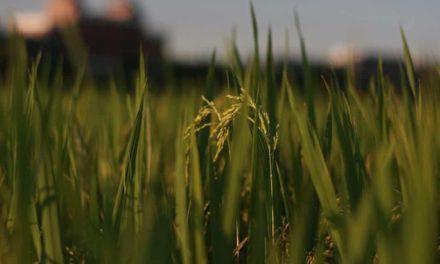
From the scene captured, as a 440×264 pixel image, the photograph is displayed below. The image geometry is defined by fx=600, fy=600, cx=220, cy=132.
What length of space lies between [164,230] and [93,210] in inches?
9.0

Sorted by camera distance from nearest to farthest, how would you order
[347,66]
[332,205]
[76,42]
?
[332,205]
[347,66]
[76,42]

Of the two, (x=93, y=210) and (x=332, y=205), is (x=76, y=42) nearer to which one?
(x=93, y=210)

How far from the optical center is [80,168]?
37.8 inches

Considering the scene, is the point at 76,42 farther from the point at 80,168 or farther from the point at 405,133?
the point at 405,133

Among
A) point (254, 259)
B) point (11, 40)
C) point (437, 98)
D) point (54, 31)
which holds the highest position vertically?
point (54, 31)

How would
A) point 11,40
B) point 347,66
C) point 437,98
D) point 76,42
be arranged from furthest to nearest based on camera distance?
point 76,42, point 347,66, point 11,40, point 437,98

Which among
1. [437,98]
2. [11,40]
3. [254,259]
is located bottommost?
[254,259]

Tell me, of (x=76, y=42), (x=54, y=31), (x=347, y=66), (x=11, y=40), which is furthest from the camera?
(x=54, y=31)

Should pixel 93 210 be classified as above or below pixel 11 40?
below

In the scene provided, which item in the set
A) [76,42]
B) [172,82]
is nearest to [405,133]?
[172,82]

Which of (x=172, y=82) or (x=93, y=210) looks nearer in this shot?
(x=93, y=210)

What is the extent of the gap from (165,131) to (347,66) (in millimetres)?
442

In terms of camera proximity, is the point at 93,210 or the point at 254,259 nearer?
the point at 254,259

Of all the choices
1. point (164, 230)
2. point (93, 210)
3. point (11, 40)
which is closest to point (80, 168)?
point (11, 40)
